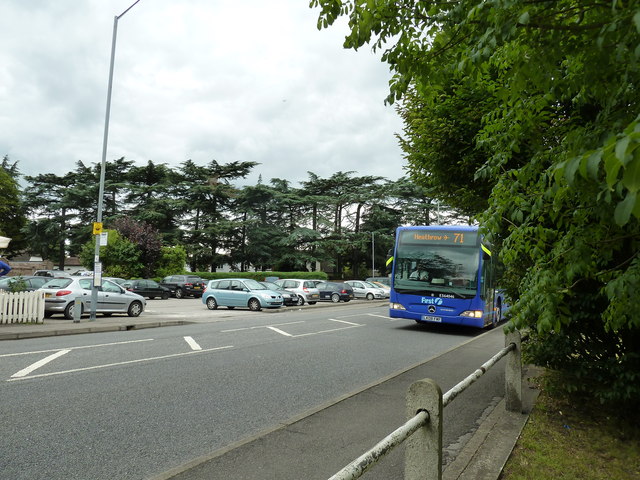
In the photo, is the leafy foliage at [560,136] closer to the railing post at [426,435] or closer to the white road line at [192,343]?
the railing post at [426,435]

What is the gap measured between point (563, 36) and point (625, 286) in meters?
1.48

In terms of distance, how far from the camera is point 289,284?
29078mm

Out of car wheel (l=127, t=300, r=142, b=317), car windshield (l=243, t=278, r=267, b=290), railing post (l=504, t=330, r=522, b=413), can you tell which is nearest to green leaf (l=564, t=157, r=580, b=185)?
railing post (l=504, t=330, r=522, b=413)

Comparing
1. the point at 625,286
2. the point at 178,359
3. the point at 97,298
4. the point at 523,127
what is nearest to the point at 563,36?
the point at 523,127

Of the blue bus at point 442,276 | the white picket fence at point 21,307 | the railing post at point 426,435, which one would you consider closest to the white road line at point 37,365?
the white picket fence at point 21,307

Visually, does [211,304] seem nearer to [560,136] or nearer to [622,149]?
[560,136]

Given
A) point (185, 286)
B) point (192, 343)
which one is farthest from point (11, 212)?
point (192, 343)

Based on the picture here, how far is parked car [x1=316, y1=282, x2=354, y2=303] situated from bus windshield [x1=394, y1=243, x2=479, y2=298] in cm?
1762

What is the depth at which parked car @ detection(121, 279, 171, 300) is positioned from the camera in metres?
30.5

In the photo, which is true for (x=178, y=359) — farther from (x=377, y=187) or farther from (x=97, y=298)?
(x=377, y=187)

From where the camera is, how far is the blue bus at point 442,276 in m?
13.3

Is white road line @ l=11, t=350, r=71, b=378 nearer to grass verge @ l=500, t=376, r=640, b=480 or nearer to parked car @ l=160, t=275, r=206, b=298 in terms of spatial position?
grass verge @ l=500, t=376, r=640, b=480

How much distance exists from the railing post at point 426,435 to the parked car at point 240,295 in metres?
20.1

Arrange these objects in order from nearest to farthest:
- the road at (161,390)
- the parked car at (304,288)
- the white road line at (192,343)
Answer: the road at (161,390) → the white road line at (192,343) → the parked car at (304,288)
